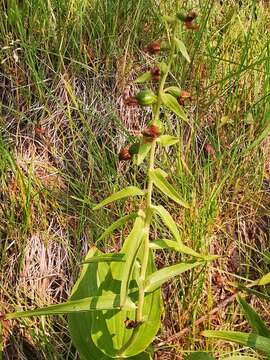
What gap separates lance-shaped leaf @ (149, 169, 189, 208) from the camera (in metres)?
1.37

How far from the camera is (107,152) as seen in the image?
2158 mm

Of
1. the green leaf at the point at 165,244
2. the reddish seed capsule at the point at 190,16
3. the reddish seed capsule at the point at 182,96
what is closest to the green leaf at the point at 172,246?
the green leaf at the point at 165,244

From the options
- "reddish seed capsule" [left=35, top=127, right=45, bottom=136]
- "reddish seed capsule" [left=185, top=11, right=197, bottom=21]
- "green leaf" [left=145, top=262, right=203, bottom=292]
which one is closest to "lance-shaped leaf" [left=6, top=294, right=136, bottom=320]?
"green leaf" [left=145, top=262, right=203, bottom=292]

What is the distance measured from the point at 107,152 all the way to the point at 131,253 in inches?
33.4

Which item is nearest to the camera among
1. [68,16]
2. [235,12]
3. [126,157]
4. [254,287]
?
[126,157]

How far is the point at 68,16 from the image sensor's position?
2.28 metres

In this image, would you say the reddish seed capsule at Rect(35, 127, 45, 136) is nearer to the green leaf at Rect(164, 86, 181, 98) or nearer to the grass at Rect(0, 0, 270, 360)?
the grass at Rect(0, 0, 270, 360)

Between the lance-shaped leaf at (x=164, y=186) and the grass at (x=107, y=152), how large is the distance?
0.51 meters

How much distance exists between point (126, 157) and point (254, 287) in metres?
0.83

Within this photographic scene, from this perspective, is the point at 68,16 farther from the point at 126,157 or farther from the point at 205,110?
the point at 126,157

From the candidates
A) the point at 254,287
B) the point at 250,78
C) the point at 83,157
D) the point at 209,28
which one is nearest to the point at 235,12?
the point at 209,28

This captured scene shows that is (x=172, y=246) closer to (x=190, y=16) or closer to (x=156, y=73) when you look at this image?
(x=156, y=73)

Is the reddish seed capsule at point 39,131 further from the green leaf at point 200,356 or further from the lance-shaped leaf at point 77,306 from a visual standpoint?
the green leaf at point 200,356

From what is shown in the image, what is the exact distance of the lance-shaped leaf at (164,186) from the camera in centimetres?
137
